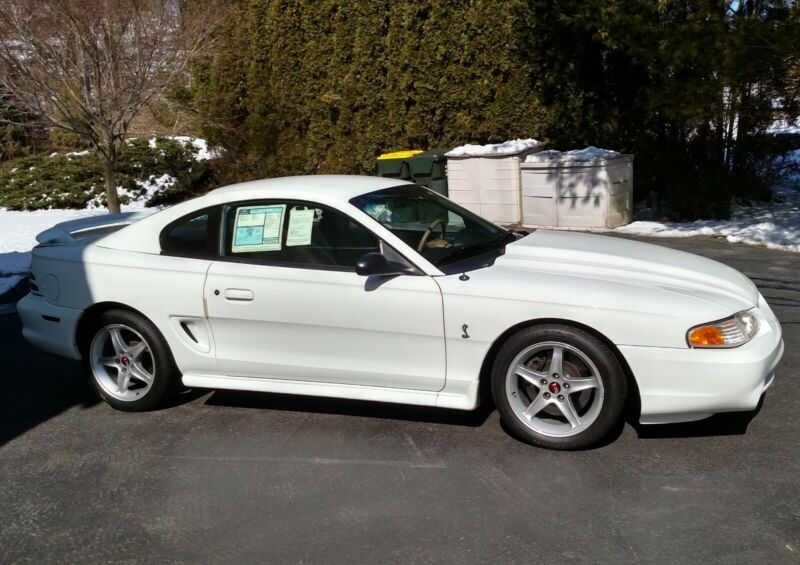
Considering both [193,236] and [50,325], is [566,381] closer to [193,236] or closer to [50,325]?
[193,236]

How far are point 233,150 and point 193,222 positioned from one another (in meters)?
11.6

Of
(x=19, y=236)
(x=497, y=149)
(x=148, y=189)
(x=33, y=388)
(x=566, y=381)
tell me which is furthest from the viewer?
(x=148, y=189)

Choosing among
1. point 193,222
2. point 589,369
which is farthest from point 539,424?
point 193,222

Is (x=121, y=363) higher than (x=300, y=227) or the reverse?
the reverse

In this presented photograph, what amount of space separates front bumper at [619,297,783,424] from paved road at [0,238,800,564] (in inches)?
11.0

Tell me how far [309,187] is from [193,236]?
2.53 feet

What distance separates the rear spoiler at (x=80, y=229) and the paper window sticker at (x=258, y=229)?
45.7 inches

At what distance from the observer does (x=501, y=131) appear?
12211 mm

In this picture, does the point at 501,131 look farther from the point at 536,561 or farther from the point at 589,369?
the point at 536,561

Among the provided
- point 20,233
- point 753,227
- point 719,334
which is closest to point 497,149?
point 753,227

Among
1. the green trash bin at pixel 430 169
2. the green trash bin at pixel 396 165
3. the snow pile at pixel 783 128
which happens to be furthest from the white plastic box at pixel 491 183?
the snow pile at pixel 783 128

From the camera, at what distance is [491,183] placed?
37.0ft

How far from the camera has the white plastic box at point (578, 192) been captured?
10570 mm

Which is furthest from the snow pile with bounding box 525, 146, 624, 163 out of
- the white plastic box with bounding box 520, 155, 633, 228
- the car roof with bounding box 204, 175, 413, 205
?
the car roof with bounding box 204, 175, 413, 205
